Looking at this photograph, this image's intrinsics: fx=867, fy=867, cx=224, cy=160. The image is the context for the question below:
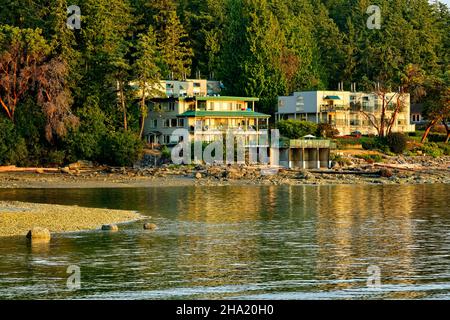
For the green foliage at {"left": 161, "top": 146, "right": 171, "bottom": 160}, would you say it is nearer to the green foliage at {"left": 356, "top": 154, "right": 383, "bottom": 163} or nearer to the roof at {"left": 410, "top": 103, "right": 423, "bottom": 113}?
the green foliage at {"left": 356, "top": 154, "right": 383, "bottom": 163}

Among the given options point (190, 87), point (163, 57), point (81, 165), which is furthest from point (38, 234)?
point (163, 57)

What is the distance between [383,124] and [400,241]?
72015 mm

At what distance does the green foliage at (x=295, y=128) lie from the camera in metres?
103

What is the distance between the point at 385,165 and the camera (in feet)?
311

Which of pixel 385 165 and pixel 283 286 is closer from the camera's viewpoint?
pixel 283 286

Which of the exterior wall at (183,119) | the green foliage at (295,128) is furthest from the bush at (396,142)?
the exterior wall at (183,119)

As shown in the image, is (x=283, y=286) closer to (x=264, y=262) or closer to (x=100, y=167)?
(x=264, y=262)

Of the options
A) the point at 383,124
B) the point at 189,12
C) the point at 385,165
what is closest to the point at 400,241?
the point at 385,165

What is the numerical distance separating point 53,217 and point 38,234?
7.93 meters

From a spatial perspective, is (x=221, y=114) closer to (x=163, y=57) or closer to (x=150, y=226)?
(x=163, y=57)

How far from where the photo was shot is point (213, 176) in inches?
3319

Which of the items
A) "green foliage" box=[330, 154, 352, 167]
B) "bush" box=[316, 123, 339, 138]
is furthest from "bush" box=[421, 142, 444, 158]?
"green foliage" box=[330, 154, 352, 167]

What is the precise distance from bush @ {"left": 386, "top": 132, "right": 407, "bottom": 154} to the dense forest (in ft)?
30.8

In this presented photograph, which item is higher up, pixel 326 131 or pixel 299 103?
pixel 299 103
